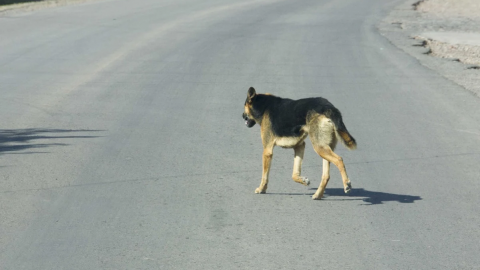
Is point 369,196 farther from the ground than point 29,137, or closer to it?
farther from the ground

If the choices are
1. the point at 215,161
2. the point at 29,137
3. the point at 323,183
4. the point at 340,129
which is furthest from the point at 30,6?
the point at 340,129

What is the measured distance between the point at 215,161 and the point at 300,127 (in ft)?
6.16

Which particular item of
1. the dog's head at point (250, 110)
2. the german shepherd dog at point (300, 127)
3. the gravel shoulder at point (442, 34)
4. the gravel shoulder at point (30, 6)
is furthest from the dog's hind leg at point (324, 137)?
the gravel shoulder at point (30, 6)

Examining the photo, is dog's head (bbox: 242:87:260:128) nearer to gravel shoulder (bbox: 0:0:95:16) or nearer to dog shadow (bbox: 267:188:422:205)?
dog shadow (bbox: 267:188:422:205)

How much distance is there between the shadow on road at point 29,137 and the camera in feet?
33.6

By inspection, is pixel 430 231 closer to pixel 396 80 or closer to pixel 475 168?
pixel 475 168

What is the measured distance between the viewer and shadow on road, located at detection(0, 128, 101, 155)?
33.6 feet

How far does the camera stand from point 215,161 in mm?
9453

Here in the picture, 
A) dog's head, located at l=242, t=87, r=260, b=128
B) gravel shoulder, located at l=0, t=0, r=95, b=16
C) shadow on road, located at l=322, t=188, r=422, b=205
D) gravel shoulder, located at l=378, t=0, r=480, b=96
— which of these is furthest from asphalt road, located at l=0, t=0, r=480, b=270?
gravel shoulder, located at l=0, t=0, r=95, b=16

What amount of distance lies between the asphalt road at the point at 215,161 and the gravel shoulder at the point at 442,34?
0.57 meters

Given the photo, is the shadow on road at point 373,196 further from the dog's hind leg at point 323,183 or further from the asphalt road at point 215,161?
the dog's hind leg at point 323,183

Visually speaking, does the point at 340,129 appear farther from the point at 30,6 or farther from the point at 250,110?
the point at 30,6

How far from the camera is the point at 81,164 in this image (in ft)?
Answer: 30.6

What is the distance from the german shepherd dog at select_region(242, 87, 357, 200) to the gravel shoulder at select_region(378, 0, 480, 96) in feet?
22.5
